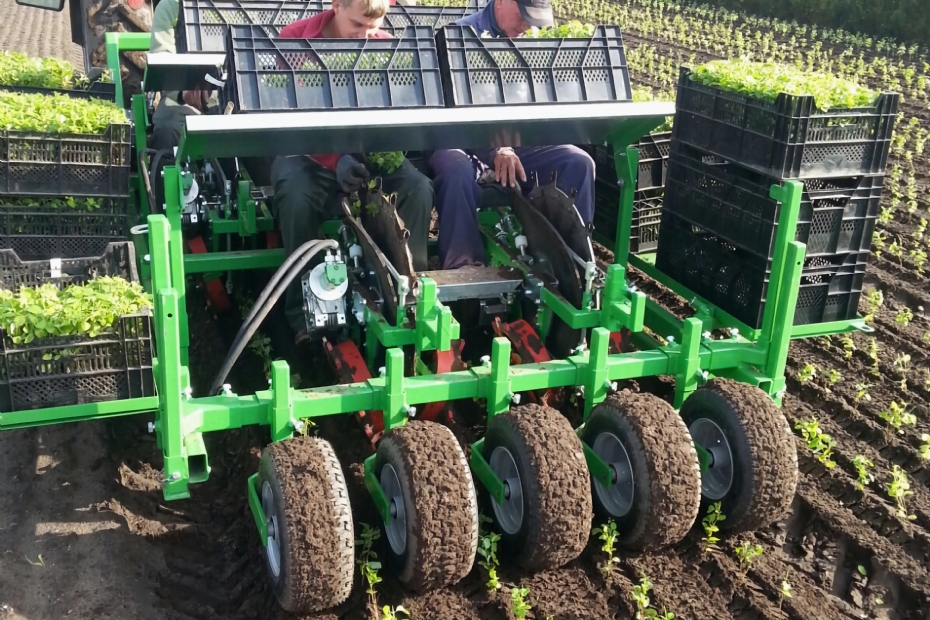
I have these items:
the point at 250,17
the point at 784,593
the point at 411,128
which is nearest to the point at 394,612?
the point at 784,593

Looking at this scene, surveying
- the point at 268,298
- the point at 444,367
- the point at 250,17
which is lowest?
the point at 444,367

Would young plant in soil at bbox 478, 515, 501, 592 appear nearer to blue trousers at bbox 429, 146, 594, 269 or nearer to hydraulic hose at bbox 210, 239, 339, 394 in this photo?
hydraulic hose at bbox 210, 239, 339, 394

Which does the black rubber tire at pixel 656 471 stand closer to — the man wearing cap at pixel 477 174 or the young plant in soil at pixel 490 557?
the young plant in soil at pixel 490 557

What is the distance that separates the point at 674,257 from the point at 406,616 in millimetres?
2397

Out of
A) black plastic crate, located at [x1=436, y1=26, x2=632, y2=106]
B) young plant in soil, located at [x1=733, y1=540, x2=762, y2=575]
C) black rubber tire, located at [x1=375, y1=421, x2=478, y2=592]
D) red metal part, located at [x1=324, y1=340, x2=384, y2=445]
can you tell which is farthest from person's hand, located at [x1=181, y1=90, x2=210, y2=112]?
young plant in soil, located at [x1=733, y1=540, x2=762, y2=575]

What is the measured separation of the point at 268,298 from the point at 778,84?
8.08 ft

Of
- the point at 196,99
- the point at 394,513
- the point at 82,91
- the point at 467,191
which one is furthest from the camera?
the point at 196,99

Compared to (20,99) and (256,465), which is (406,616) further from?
(20,99)

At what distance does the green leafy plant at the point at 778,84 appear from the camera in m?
4.30

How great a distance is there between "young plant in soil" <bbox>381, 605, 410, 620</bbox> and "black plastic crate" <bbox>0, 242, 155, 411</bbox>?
122cm

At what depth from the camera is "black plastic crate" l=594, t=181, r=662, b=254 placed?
17.8 ft

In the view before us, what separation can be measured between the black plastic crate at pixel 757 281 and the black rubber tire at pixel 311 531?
2111 mm

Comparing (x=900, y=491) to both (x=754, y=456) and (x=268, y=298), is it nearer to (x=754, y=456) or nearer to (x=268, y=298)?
(x=754, y=456)

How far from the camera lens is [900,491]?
4422 millimetres
